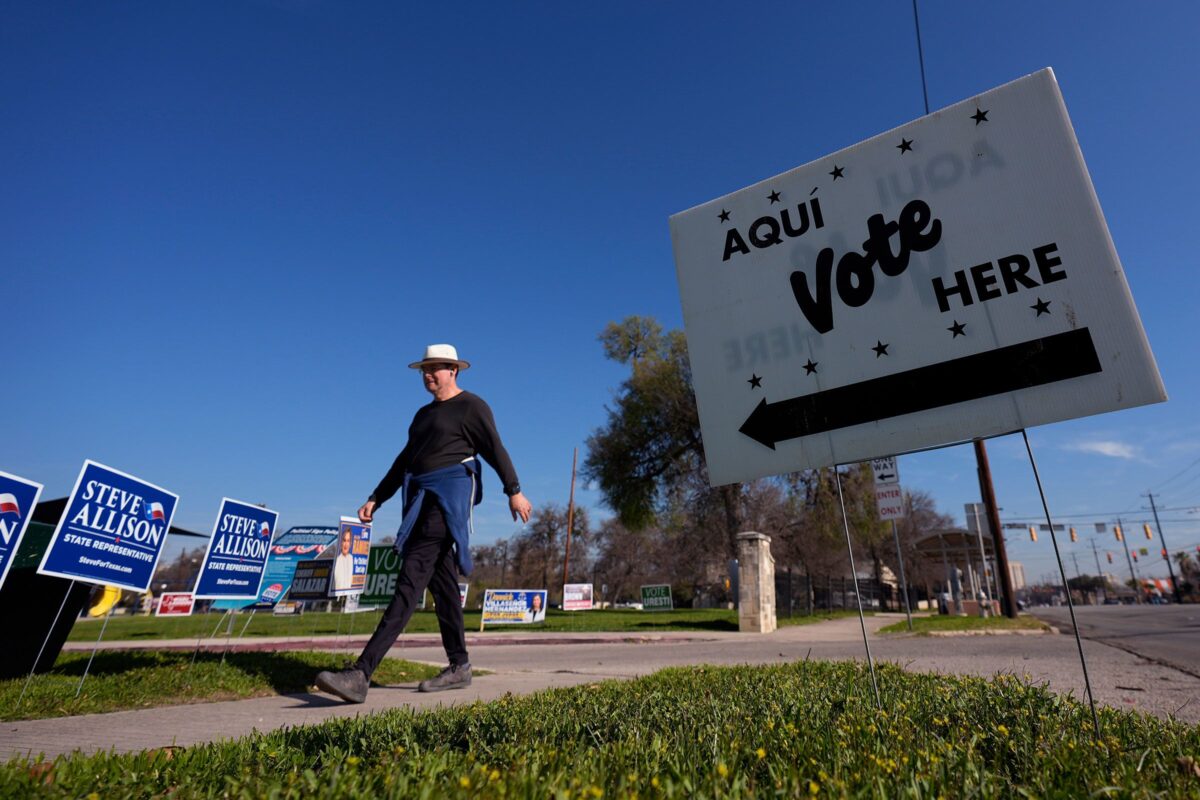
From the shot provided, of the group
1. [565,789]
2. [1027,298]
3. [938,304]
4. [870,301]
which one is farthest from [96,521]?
[1027,298]

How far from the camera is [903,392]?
2.86 m

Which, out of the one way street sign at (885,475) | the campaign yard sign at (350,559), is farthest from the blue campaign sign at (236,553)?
the one way street sign at (885,475)

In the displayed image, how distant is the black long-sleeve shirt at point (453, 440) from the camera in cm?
444

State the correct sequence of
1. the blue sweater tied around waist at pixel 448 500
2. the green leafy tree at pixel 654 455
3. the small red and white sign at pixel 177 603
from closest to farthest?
1. the blue sweater tied around waist at pixel 448 500
2. the green leafy tree at pixel 654 455
3. the small red and white sign at pixel 177 603

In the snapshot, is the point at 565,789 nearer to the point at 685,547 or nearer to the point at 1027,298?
the point at 1027,298

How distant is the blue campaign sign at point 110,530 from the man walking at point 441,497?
175 cm

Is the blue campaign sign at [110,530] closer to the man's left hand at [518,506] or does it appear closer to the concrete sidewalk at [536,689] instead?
the concrete sidewalk at [536,689]

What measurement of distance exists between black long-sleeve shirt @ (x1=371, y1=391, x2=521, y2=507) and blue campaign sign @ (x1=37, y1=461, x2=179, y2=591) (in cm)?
197

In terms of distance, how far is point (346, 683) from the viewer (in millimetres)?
3564

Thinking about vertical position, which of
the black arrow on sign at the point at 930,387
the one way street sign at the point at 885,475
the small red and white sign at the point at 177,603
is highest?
the one way street sign at the point at 885,475

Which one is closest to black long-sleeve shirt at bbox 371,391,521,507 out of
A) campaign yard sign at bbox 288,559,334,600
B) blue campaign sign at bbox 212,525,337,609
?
blue campaign sign at bbox 212,525,337,609

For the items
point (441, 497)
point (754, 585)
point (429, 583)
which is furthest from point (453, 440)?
point (754, 585)

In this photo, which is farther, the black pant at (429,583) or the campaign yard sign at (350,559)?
the campaign yard sign at (350,559)

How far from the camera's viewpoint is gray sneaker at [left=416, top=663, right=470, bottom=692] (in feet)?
13.9
